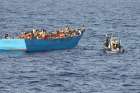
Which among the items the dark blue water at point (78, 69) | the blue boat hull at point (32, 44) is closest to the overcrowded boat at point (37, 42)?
the blue boat hull at point (32, 44)

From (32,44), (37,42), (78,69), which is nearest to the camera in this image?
(78,69)

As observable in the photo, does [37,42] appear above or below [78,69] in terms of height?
above

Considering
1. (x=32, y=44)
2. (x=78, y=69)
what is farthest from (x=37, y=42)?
(x=78, y=69)

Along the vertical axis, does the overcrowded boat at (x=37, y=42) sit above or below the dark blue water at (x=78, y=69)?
above

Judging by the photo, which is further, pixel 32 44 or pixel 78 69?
pixel 32 44

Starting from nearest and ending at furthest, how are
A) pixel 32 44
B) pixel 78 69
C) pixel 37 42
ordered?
1. pixel 78 69
2. pixel 37 42
3. pixel 32 44

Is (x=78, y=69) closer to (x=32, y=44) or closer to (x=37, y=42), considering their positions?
(x=37, y=42)

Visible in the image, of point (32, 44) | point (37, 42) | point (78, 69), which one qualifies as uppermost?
point (37, 42)

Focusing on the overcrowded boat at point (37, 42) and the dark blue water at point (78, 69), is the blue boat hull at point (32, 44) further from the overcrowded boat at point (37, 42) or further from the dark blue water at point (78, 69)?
the dark blue water at point (78, 69)

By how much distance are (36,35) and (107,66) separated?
16638 millimetres

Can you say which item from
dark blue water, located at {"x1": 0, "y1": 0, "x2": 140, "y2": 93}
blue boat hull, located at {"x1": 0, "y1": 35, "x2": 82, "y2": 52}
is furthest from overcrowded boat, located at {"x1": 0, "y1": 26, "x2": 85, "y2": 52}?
dark blue water, located at {"x1": 0, "y1": 0, "x2": 140, "y2": 93}

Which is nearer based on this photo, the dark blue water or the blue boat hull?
the dark blue water

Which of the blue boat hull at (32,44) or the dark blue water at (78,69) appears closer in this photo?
the dark blue water at (78,69)

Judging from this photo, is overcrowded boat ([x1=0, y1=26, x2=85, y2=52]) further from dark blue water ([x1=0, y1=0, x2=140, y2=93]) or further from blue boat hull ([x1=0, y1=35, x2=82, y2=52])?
dark blue water ([x1=0, y1=0, x2=140, y2=93])
